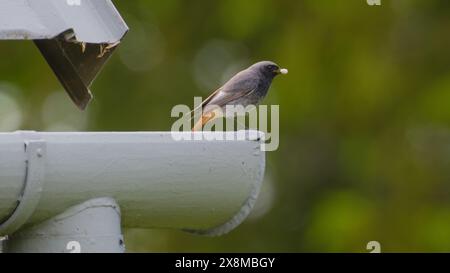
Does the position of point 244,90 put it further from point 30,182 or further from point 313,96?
point 313,96

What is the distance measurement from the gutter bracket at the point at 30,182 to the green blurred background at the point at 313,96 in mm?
10199

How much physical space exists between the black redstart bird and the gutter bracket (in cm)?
326

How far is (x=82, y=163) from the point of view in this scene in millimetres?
4070

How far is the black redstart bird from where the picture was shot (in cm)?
749

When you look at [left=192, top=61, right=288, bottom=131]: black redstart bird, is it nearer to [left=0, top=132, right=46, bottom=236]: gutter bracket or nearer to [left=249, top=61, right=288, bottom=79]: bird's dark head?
[left=249, top=61, right=288, bottom=79]: bird's dark head

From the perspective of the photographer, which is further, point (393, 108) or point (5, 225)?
point (393, 108)

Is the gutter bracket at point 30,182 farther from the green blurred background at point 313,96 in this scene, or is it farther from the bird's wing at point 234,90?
the green blurred background at point 313,96

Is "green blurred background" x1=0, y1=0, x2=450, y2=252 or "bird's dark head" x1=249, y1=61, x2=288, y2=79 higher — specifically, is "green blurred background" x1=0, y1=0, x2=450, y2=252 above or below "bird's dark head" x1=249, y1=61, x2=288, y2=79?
above

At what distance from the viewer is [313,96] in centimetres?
1485

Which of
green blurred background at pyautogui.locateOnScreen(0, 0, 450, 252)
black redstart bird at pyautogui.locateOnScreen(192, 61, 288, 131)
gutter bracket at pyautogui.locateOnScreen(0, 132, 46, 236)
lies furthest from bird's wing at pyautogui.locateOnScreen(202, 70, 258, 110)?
green blurred background at pyautogui.locateOnScreen(0, 0, 450, 252)

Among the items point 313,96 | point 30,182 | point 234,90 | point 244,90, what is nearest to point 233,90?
point 234,90
